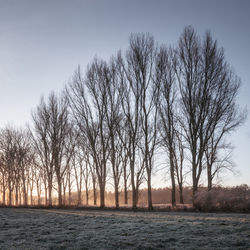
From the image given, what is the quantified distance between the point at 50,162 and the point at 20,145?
1121 cm

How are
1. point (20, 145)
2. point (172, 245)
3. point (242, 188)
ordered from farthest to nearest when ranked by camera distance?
point (20, 145) < point (242, 188) < point (172, 245)

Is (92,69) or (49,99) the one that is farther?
(49,99)

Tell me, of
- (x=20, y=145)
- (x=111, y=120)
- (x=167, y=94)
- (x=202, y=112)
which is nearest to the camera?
(x=202, y=112)

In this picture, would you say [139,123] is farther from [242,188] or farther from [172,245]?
[172,245]

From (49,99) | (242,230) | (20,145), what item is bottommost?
(242,230)

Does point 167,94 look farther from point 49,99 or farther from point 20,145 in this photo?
point 20,145

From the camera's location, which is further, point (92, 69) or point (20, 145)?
point (20, 145)

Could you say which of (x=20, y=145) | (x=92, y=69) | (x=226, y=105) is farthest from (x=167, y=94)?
(x=20, y=145)

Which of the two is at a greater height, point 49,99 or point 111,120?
point 49,99

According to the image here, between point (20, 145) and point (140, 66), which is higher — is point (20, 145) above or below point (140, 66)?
below

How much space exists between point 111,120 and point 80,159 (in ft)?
44.2

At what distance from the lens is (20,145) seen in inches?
1636

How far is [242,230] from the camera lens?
9070 mm

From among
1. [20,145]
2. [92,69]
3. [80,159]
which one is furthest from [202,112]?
[20,145]
